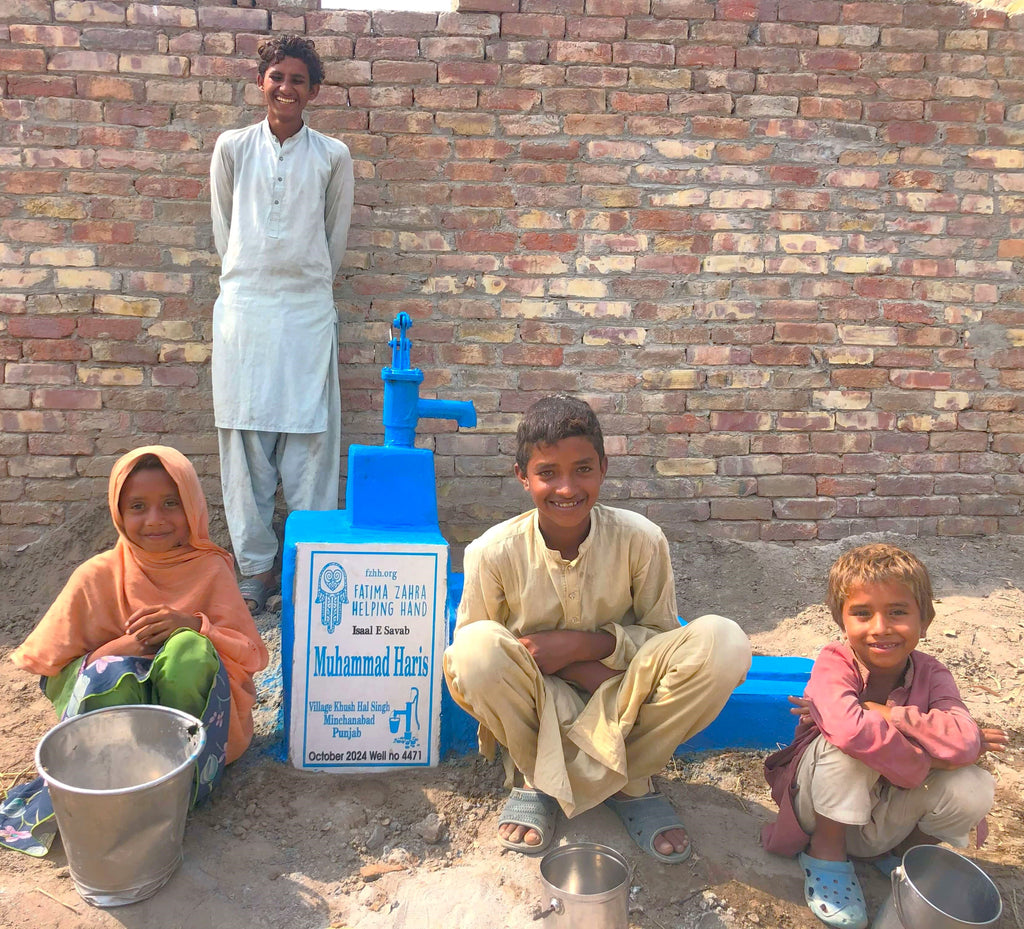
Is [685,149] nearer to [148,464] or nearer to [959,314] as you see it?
[959,314]

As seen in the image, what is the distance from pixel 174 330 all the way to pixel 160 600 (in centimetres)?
179

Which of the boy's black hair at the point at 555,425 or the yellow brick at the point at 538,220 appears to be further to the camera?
the yellow brick at the point at 538,220

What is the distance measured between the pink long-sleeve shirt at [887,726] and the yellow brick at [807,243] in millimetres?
2345

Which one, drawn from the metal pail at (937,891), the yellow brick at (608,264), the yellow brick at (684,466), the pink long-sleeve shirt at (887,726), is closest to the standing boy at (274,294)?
the yellow brick at (608,264)

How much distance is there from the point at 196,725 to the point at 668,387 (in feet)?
8.53

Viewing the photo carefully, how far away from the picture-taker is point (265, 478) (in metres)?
3.55

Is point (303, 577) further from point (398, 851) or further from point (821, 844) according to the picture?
point (821, 844)

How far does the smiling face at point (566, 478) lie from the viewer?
214cm

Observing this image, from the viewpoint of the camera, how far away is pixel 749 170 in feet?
12.7

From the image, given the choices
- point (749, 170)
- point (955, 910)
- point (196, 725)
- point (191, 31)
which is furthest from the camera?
point (749, 170)

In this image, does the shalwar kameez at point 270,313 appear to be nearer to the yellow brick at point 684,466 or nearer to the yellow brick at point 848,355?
the yellow brick at point 684,466

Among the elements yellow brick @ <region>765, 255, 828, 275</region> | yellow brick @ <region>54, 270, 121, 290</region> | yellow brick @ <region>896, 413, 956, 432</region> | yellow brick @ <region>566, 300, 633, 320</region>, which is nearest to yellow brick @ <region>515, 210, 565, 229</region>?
yellow brick @ <region>566, 300, 633, 320</region>

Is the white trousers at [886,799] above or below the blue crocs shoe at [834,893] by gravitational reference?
above

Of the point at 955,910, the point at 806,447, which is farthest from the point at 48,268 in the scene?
the point at 955,910
